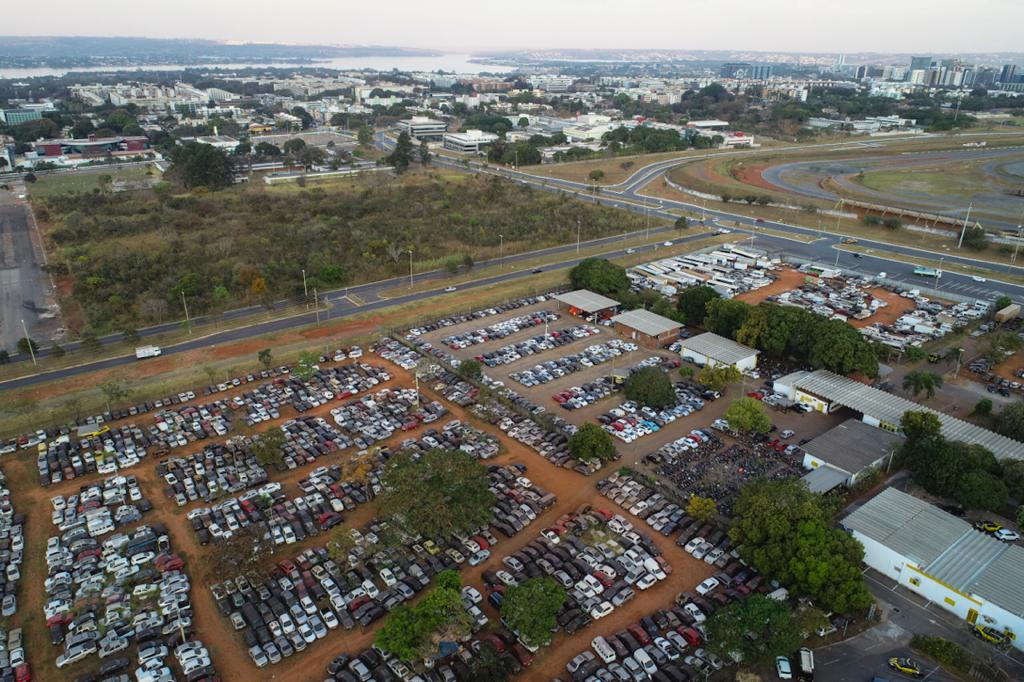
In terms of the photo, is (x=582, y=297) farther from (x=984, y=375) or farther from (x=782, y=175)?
(x=782, y=175)

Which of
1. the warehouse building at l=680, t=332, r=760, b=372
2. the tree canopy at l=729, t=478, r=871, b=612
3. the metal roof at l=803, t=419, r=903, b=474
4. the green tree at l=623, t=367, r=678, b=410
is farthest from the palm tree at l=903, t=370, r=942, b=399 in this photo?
the tree canopy at l=729, t=478, r=871, b=612

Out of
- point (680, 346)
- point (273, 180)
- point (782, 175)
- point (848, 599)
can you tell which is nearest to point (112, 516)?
point (848, 599)

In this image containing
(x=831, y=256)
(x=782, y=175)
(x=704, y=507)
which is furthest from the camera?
(x=782, y=175)

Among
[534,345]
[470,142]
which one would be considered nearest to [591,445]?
[534,345]

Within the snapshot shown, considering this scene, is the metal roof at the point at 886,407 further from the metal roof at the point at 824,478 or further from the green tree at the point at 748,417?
the metal roof at the point at 824,478

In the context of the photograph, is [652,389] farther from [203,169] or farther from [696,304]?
[203,169]

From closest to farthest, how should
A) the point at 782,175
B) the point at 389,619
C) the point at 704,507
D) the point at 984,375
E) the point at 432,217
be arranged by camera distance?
the point at 389,619, the point at 704,507, the point at 984,375, the point at 432,217, the point at 782,175

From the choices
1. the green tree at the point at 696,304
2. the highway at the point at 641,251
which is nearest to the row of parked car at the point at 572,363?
the green tree at the point at 696,304
